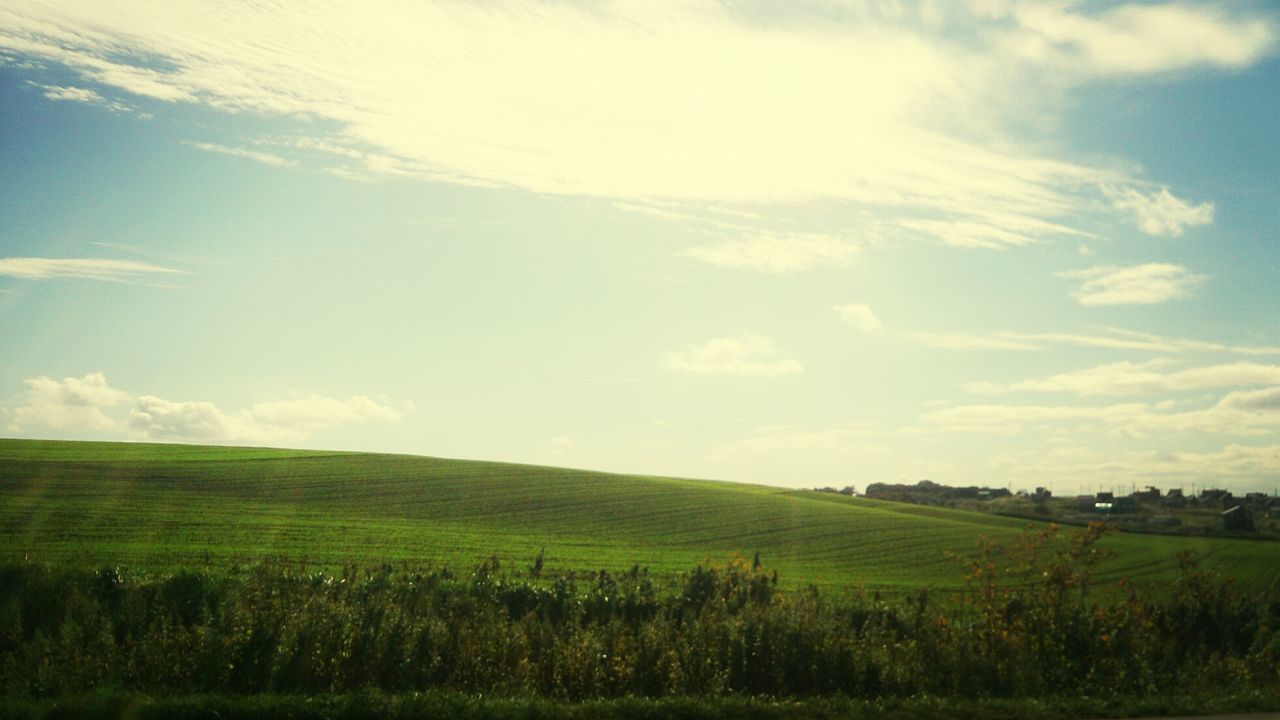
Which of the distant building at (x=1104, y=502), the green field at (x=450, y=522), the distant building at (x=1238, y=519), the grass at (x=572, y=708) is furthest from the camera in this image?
the distant building at (x=1104, y=502)

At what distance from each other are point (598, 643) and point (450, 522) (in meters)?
33.5

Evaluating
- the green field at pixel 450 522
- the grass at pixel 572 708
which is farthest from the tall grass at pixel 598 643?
the green field at pixel 450 522

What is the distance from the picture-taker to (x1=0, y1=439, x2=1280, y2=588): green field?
3150 cm

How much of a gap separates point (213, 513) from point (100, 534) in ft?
A: 27.3

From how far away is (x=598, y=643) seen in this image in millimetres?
12359

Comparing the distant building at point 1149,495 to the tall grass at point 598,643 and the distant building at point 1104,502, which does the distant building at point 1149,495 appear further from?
the tall grass at point 598,643

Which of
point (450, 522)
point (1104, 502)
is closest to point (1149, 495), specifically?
point (1104, 502)

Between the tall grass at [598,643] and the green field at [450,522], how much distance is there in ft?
16.6

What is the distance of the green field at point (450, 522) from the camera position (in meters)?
31.5

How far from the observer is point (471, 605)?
1427 cm

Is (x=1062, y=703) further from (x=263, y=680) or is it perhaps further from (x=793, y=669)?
(x=263, y=680)

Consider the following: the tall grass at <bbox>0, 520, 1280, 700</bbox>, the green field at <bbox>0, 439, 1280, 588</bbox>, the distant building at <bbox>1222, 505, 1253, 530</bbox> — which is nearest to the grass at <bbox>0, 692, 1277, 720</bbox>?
the tall grass at <bbox>0, 520, 1280, 700</bbox>

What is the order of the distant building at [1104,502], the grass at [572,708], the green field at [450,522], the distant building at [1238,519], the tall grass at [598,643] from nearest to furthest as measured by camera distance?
1. the grass at [572,708]
2. the tall grass at [598,643]
3. the green field at [450,522]
4. the distant building at [1238,519]
5. the distant building at [1104,502]

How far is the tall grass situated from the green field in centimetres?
507
